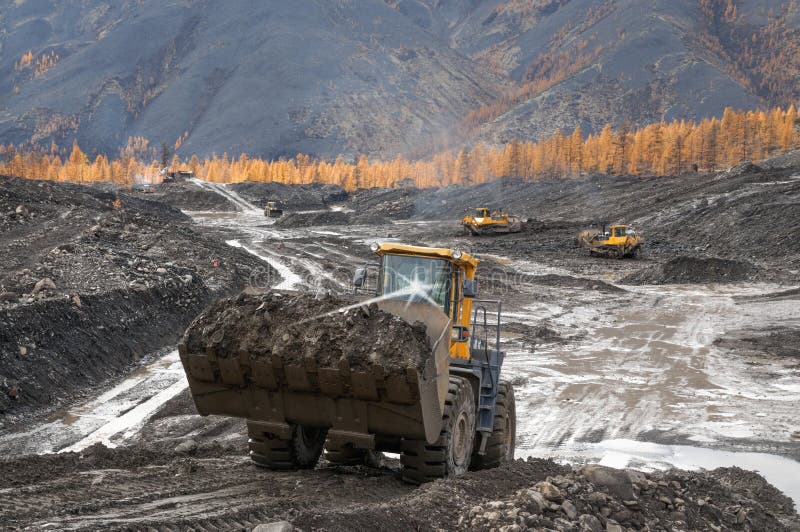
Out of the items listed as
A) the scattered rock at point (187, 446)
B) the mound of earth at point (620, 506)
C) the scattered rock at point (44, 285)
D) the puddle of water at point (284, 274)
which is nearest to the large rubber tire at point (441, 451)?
the mound of earth at point (620, 506)

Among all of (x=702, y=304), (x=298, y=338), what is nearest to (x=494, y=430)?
(x=298, y=338)

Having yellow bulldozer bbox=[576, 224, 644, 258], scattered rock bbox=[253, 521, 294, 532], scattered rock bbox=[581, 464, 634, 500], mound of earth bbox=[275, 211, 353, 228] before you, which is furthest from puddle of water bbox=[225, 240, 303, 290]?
mound of earth bbox=[275, 211, 353, 228]

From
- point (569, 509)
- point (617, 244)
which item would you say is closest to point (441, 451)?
point (569, 509)

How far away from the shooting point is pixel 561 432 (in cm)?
1270

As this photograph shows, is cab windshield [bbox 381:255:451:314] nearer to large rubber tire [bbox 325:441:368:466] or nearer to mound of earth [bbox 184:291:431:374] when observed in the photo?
mound of earth [bbox 184:291:431:374]

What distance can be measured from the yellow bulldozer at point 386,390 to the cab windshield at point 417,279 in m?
0.01

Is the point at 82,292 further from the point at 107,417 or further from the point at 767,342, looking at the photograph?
the point at 767,342

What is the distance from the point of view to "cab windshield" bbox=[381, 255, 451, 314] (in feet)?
26.8

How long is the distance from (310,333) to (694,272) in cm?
2952

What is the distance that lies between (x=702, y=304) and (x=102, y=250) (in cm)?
2058

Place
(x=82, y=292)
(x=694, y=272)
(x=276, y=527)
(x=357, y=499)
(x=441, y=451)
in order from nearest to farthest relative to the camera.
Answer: (x=276, y=527) → (x=357, y=499) → (x=441, y=451) → (x=82, y=292) → (x=694, y=272)

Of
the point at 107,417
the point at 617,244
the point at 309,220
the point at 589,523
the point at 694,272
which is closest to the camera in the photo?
the point at 589,523

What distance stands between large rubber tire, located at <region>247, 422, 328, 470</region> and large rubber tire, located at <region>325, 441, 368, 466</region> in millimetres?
199

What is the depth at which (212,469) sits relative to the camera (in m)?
8.11
